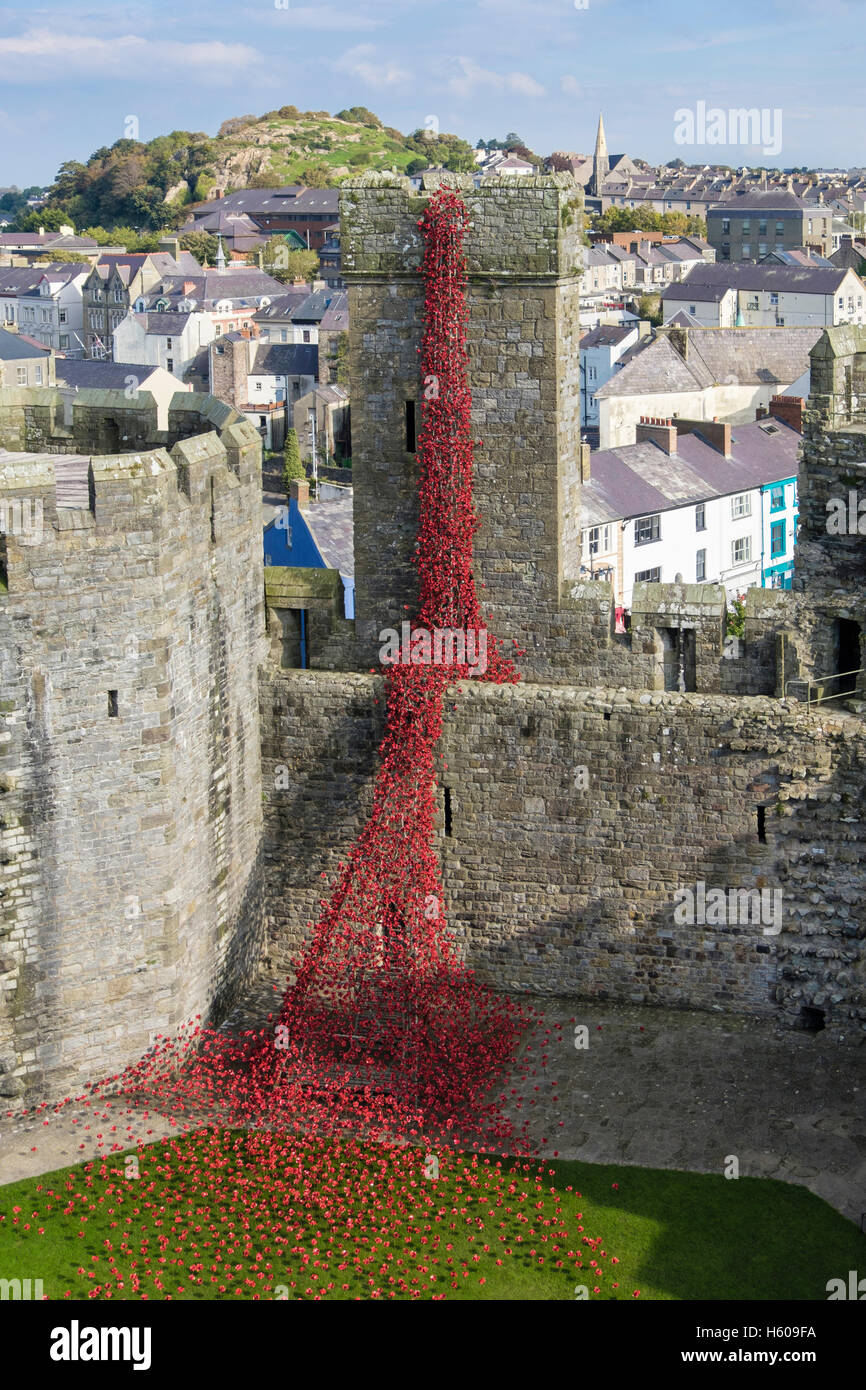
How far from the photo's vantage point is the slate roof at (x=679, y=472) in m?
47.0

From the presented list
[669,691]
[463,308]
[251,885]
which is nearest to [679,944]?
[669,691]

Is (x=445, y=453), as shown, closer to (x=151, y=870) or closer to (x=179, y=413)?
(x=179, y=413)

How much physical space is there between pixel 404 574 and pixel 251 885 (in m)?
4.05

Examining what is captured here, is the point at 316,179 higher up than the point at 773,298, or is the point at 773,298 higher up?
the point at 316,179

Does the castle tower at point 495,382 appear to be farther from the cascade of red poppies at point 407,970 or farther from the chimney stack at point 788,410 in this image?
the chimney stack at point 788,410

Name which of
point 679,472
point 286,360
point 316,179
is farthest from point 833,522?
point 316,179

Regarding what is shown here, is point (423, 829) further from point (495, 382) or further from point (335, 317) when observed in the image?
point (335, 317)

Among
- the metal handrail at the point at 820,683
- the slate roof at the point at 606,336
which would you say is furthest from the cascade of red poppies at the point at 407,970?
the slate roof at the point at 606,336

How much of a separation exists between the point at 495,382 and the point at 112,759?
6.14 meters

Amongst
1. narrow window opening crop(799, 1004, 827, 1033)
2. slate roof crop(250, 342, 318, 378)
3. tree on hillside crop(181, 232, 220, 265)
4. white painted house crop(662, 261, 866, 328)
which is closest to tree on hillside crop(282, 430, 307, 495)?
slate roof crop(250, 342, 318, 378)

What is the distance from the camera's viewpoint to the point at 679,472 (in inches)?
1981

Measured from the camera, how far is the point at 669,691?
19797 millimetres

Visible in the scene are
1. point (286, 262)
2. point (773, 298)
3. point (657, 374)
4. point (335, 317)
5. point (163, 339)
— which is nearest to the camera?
point (657, 374)

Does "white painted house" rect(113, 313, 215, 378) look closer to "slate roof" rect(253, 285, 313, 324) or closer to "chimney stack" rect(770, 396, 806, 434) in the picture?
"slate roof" rect(253, 285, 313, 324)
